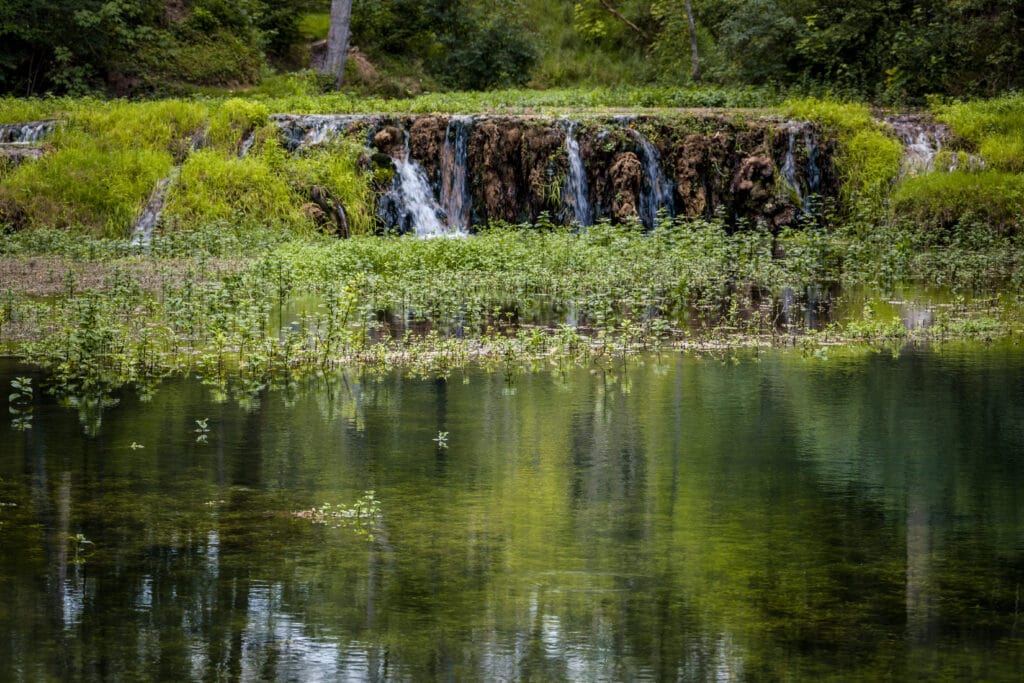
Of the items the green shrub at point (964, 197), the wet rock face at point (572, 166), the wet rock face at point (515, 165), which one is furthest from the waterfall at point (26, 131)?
the green shrub at point (964, 197)

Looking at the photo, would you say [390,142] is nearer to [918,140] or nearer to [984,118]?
[918,140]

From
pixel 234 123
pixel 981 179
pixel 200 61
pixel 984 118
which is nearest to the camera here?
pixel 981 179

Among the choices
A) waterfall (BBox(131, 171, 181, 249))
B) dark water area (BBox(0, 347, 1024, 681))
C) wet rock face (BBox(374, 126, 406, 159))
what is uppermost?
wet rock face (BBox(374, 126, 406, 159))

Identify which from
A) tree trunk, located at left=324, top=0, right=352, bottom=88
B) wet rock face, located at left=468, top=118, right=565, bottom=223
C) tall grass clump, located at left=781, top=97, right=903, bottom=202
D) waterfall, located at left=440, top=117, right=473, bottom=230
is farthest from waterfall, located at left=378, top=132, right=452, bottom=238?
tree trunk, located at left=324, top=0, right=352, bottom=88

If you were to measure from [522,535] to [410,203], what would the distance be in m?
21.4

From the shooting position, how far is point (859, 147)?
3022 cm

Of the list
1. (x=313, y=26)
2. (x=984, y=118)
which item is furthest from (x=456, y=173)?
(x=313, y=26)

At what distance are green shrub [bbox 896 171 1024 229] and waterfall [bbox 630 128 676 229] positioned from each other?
4788mm

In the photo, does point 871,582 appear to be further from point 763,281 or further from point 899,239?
point 899,239

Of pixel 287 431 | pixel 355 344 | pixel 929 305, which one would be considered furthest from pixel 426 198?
pixel 287 431

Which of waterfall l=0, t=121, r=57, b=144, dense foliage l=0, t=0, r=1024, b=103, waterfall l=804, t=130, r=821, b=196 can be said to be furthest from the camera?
dense foliage l=0, t=0, r=1024, b=103

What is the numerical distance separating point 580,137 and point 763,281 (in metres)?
10.2

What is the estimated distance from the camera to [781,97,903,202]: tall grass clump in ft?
96.8

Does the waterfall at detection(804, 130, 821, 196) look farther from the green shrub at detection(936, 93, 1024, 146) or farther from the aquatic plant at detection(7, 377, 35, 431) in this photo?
the aquatic plant at detection(7, 377, 35, 431)
